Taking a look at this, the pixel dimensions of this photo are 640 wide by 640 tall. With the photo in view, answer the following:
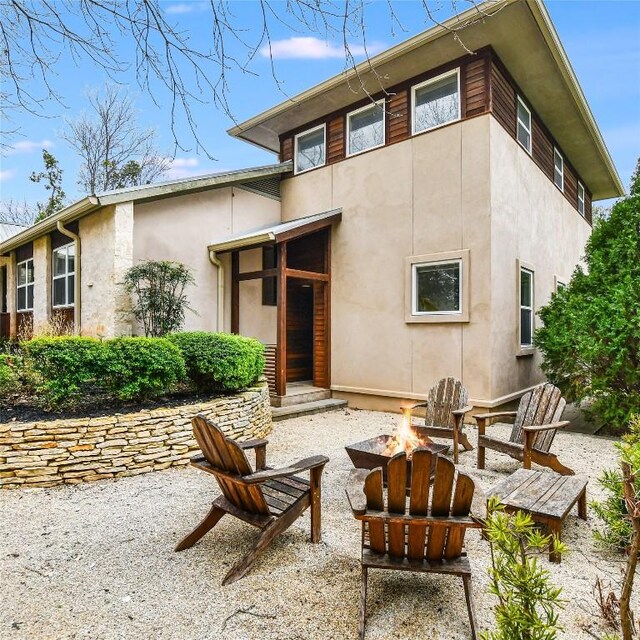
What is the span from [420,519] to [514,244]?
23.5 ft

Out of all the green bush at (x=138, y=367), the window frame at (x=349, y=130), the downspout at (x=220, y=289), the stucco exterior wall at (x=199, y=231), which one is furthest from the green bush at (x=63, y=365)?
the window frame at (x=349, y=130)

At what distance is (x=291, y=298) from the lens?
10.6 meters

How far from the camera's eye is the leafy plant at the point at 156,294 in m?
7.61

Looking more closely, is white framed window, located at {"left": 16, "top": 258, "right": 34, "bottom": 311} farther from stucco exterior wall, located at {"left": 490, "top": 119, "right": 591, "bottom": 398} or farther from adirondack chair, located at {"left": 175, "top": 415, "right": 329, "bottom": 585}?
stucco exterior wall, located at {"left": 490, "top": 119, "right": 591, "bottom": 398}

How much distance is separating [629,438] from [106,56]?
11.7 feet

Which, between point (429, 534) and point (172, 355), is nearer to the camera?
point (429, 534)

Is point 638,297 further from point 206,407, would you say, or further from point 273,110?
point 273,110

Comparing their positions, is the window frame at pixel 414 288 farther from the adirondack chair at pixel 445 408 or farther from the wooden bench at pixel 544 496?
the wooden bench at pixel 544 496

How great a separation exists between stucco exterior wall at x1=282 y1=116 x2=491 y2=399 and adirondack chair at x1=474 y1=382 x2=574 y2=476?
7.55 ft

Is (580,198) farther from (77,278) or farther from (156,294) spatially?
(77,278)

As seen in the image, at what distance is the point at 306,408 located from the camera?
823 centimetres

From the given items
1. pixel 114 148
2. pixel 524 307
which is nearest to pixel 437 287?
pixel 524 307

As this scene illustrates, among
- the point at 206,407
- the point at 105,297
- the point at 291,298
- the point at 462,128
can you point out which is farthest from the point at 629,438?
the point at 291,298

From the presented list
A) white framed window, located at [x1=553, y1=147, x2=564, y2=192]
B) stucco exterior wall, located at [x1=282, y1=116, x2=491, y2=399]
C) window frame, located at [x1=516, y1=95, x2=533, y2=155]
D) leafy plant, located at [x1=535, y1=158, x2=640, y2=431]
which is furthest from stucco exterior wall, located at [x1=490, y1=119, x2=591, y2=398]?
leafy plant, located at [x1=535, y1=158, x2=640, y2=431]
